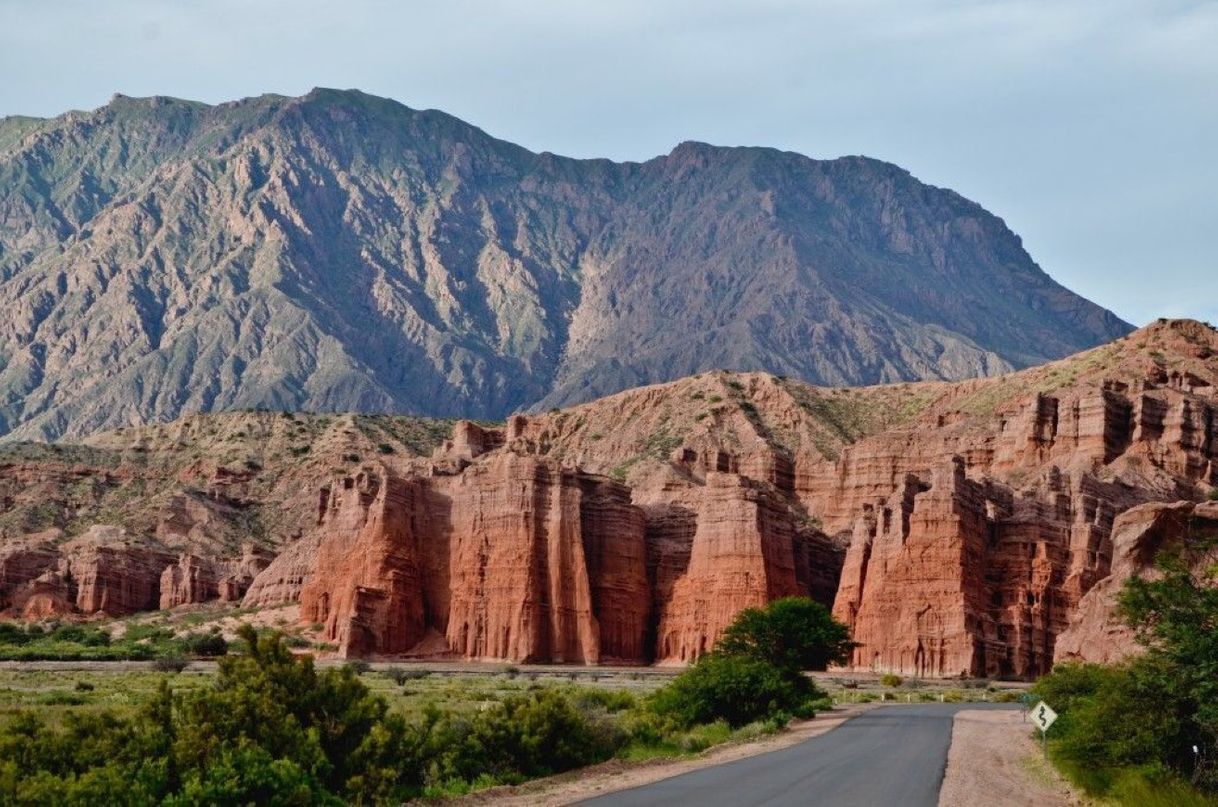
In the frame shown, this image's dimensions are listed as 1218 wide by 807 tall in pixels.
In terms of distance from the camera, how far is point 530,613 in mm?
118500

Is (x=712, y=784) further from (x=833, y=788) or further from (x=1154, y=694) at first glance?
(x=1154, y=694)

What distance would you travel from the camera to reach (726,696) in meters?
64.4

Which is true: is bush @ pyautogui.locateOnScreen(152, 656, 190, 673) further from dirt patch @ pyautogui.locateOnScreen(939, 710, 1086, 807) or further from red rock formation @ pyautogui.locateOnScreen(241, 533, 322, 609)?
dirt patch @ pyautogui.locateOnScreen(939, 710, 1086, 807)

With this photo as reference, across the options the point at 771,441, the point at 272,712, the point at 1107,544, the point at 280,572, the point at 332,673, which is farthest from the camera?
the point at 771,441

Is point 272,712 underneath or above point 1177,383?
underneath

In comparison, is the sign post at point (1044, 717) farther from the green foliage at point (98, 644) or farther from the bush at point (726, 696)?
the green foliage at point (98, 644)

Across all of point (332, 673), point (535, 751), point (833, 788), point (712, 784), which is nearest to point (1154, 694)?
point (833, 788)

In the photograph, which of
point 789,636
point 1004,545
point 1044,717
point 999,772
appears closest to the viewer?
point 999,772

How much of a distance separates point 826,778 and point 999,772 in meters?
7.28

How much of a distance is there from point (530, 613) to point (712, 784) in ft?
264

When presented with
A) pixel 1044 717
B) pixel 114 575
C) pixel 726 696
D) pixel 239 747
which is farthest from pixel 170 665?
pixel 239 747

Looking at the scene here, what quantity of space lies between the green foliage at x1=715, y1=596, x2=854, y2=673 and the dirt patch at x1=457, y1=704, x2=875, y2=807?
91.7 ft

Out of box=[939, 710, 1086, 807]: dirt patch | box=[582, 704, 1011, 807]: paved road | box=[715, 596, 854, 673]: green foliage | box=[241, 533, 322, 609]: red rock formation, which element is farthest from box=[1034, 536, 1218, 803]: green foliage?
box=[241, 533, 322, 609]: red rock formation

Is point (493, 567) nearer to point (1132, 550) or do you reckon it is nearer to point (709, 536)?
point (709, 536)
